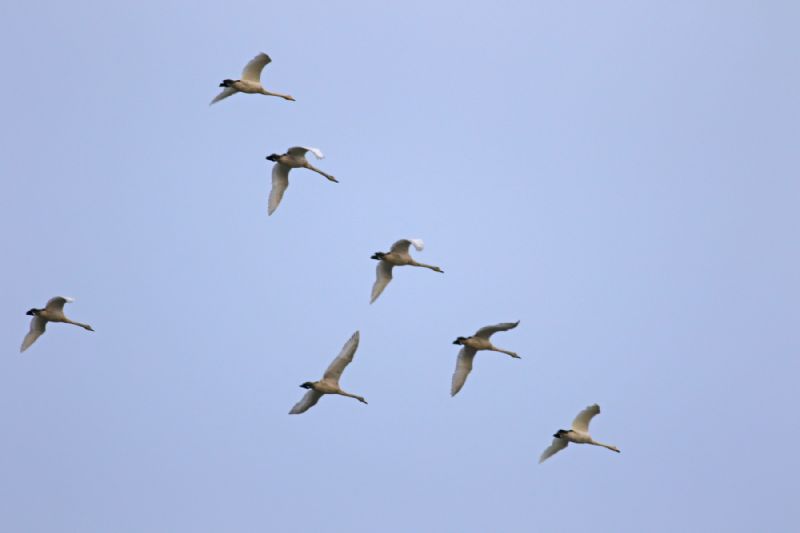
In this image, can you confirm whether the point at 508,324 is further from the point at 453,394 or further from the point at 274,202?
the point at 274,202

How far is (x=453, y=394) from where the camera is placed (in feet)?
213

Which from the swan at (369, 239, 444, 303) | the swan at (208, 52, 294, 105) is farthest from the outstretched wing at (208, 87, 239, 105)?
the swan at (369, 239, 444, 303)

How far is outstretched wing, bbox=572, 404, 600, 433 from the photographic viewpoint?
63.9m

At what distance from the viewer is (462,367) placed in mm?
65688

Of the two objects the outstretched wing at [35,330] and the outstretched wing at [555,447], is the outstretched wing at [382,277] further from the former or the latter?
the outstretched wing at [35,330]

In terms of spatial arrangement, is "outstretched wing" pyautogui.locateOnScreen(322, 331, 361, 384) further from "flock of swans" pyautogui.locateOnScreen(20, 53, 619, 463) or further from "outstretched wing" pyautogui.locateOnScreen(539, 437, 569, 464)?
"outstretched wing" pyautogui.locateOnScreen(539, 437, 569, 464)

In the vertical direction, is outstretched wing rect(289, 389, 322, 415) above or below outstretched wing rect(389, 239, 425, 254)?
below

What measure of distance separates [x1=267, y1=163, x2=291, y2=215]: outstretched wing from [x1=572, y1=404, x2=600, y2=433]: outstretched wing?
11.6 metres

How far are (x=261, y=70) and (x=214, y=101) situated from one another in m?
2.17

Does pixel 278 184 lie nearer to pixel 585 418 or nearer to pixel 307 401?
pixel 307 401

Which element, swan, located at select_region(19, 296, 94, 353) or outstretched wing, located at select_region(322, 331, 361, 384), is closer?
outstretched wing, located at select_region(322, 331, 361, 384)

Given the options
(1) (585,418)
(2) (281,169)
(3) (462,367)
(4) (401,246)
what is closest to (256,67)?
(2) (281,169)

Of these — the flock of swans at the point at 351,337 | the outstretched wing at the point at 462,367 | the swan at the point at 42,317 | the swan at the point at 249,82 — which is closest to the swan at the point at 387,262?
the flock of swans at the point at 351,337

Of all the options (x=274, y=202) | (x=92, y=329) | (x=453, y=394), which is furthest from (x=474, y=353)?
(x=92, y=329)
